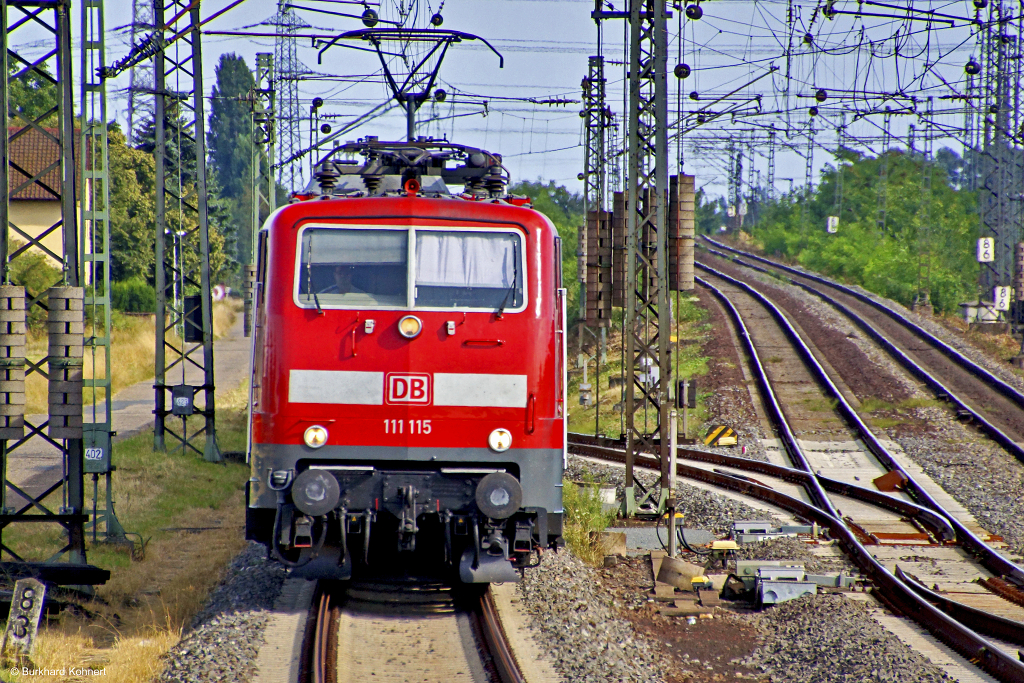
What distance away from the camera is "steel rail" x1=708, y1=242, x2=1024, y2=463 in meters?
19.9

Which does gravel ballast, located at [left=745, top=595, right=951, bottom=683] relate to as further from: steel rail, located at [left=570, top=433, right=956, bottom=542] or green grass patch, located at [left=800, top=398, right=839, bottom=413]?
green grass patch, located at [left=800, top=398, right=839, bottom=413]

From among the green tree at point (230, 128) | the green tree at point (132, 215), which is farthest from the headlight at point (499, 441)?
the green tree at point (230, 128)

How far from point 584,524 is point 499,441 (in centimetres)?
468

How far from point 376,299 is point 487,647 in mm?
2933

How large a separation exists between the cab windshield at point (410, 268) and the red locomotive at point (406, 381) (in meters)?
0.01

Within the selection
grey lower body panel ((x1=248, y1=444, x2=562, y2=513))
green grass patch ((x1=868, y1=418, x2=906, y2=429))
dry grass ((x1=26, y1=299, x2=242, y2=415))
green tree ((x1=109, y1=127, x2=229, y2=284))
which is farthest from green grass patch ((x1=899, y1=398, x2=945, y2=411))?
green tree ((x1=109, y1=127, x2=229, y2=284))

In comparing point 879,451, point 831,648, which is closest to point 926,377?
point 879,451

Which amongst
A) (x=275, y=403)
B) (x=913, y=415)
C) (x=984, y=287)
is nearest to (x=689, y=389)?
(x=275, y=403)

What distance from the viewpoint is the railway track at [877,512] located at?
9453 mm

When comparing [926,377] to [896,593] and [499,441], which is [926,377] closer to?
[896,593]

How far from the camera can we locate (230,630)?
7.78 metres

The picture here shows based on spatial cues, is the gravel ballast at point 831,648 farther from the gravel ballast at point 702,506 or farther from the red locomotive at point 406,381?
the gravel ballast at point 702,506

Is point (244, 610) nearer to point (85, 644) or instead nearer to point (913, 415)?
point (85, 644)

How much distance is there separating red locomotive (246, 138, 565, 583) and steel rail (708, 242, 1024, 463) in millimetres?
14525
